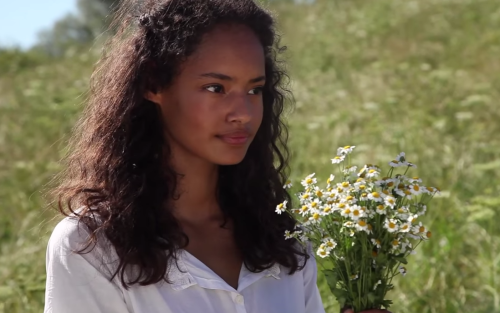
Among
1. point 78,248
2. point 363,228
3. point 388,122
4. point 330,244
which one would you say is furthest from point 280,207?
point 388,122

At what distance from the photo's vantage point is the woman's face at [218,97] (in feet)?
7.00

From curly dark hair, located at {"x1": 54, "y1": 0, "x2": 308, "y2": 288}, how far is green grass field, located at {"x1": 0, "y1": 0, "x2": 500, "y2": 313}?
0.60 metres

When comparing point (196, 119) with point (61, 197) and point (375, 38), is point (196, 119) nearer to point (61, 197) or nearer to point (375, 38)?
point (61, 197)

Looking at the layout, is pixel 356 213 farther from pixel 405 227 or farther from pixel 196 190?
pixel 196 190

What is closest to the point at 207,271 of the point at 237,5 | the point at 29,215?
the point at 237,5

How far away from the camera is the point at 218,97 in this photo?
2129 mm

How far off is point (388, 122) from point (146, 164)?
4.10m

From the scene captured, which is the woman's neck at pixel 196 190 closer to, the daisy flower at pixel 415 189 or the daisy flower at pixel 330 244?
the daisy flower at pixel 330 244

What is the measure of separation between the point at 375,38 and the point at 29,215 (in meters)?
5.31

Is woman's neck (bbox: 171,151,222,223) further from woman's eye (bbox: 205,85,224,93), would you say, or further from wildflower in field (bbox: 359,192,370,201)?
wildflower in field (bbox: 359,192,370,201)

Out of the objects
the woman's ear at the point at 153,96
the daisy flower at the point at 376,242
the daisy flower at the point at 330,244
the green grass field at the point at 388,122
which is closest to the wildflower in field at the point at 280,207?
the daisy flower at the point at 330,244

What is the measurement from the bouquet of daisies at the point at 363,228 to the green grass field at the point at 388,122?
106cm

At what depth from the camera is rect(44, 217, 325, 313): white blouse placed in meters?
1.99

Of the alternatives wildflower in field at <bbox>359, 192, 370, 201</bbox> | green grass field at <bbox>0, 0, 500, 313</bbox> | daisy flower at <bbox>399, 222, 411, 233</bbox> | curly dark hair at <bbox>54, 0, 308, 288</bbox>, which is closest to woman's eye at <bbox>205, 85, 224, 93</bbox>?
curly dark hair at <bbox>54, 0, 308, 288</bbox>
